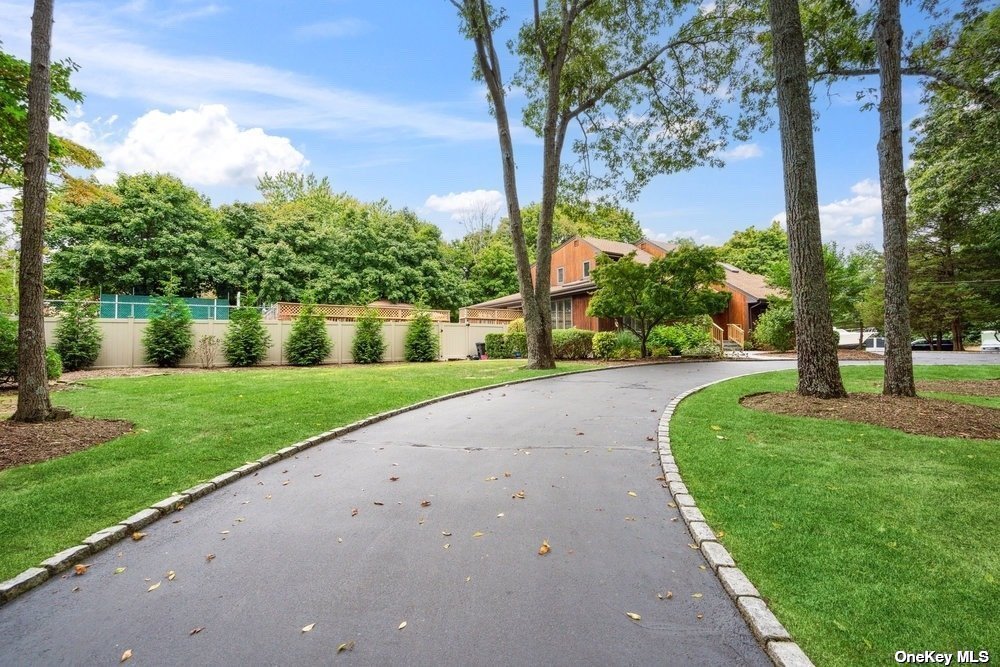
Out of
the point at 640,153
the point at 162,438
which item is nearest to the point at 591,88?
the point at 640,153

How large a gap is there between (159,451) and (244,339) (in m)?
12.0

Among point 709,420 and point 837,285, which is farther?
point 837,285

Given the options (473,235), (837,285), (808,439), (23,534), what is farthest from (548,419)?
(473,235)

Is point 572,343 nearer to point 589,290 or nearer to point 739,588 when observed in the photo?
point 589,290

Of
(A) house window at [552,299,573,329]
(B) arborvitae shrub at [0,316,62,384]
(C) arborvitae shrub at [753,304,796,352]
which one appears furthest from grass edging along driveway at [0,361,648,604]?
(C) arborvitae shrub at [753,304,796,352]

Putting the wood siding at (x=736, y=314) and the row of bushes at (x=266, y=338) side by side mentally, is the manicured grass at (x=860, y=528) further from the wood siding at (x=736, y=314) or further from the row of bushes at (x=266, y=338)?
the wood siding at (x=736, y=314)

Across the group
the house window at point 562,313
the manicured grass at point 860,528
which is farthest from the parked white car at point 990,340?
the manicured grass at point 860,528

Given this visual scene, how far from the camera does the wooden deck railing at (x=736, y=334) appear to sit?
79.1ft

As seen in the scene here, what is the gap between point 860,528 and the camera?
292cm

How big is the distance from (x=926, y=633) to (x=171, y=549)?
13.2ft

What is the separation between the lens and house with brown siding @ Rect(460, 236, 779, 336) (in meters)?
24.4

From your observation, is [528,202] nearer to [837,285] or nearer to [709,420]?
[837,285]

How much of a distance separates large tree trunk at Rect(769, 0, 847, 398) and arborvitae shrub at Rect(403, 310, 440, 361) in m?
14.5

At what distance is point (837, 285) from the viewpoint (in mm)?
21688
